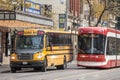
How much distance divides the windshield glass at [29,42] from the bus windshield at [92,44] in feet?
15.3

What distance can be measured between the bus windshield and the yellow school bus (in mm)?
2547

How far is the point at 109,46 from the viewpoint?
35.1 metres

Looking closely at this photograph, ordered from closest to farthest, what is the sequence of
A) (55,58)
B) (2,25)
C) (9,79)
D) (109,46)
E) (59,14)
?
(9,79) → (55,58) → (109,46) → (2,25) → (59,14)

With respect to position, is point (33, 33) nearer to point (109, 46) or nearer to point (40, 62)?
point (40, 62)

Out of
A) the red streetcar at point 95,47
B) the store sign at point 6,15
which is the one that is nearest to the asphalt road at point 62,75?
the red streetcar at point 95,47

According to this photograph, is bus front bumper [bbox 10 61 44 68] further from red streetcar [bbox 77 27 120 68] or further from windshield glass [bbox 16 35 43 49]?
red streetcar [bbox 77 27 120 68]

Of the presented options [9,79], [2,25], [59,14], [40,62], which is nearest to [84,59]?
[40,62]

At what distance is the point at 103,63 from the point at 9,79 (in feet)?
37.4

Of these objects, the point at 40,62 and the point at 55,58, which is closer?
the point at 40,62

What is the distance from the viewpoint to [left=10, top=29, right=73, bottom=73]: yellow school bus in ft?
99.8

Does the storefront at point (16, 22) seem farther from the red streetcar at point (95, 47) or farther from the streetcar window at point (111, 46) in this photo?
the streetcar window at point (111, 46)

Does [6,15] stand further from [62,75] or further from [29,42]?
[62,75]

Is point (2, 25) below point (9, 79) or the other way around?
the other way around

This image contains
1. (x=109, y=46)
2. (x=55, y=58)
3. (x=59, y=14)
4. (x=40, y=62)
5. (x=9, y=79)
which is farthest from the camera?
(x=59, y=14)
